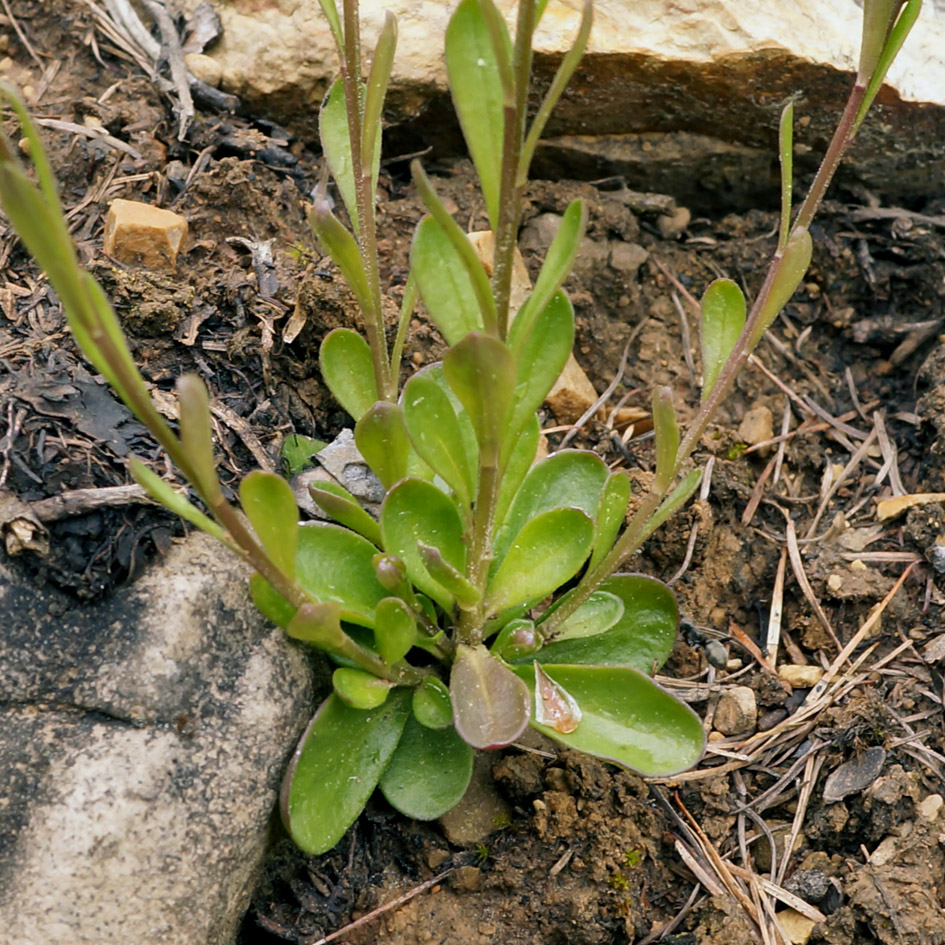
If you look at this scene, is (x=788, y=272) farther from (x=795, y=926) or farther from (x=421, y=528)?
(x=795, y=926)

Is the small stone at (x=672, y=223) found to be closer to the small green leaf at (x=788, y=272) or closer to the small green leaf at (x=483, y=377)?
the small green leaf at (x=788, y=272)

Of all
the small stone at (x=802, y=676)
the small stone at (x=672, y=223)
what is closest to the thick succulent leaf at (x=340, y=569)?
the small stone at (x=802, y=676)

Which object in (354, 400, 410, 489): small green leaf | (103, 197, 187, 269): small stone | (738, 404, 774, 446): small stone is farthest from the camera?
(738, 404, 774, 446): small stone

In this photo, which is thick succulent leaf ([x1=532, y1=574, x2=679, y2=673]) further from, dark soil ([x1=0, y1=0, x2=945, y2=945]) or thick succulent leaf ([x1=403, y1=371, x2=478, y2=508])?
thick succulent leaf ([x1=403, y1=371, x2=478, y2=508])

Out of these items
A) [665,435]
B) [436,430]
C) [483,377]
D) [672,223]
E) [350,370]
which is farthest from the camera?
[672,223]

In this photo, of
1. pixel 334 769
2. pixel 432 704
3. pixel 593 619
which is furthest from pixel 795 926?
pixel 334 769

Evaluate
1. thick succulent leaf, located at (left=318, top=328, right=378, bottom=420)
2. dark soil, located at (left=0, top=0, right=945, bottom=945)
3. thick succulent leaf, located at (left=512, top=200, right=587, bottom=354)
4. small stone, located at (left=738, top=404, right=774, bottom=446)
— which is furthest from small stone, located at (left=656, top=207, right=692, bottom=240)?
thick succulent leaf, located at (left=512, top=200, right=587, bottom=354)
